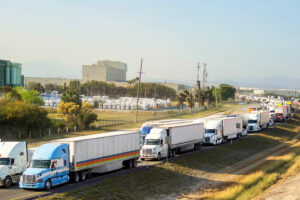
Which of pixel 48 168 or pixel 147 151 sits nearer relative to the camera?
Answer: pixel 48 168

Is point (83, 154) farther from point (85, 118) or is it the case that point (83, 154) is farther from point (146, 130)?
point (85, 118)

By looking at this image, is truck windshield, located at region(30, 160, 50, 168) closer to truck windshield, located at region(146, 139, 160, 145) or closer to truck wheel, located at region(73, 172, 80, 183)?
truck wheel, located at region(73, 172, 80, 183)

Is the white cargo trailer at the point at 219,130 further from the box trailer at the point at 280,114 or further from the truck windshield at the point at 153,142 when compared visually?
the box trailer at the point at 280,114

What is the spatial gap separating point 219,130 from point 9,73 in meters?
99.5

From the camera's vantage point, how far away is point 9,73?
134 meters

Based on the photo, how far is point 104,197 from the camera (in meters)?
28.3

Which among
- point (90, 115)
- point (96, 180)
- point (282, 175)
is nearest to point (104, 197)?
point (96, 180)

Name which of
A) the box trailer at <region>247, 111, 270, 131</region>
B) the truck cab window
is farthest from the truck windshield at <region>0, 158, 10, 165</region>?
the box trailer at <region>247, 111, 270, 131</region>

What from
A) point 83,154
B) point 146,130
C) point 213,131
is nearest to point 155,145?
point 146,130

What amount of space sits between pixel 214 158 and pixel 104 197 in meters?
22.9

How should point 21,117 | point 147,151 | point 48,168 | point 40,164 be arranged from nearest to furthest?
point 48,168
point 40,164
point 147,151
point 21,117

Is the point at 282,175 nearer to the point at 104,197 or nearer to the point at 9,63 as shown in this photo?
the point at 104,197

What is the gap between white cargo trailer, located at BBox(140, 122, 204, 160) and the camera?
40.0 meters

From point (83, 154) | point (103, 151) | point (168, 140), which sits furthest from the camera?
point (168, 140)
